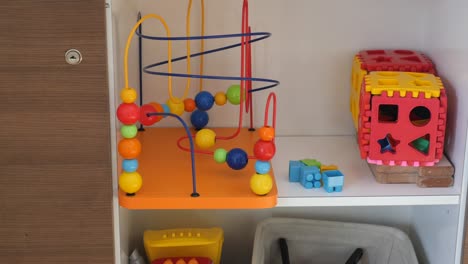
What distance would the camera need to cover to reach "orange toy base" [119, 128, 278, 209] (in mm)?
1157

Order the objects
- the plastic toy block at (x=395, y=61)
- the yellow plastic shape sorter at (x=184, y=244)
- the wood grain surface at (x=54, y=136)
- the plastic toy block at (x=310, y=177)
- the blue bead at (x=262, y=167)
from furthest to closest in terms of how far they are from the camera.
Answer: the yellow plastic shape sorter at (x=184, y=244) < the plastic toy block at (x=395, y=61) < the plastic toy block at (x=310, y=177) < the blue bead at (x=262, y=167) < the wood grain surface at (x=54, y=136)

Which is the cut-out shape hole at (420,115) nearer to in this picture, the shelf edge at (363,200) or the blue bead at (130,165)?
the shelf edge at (363,200)

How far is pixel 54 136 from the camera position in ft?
3.60

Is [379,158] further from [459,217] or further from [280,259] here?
[280,259]

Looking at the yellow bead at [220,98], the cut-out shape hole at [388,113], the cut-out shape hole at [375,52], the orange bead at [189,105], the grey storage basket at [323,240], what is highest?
the cut-out shape hole at [375,52]

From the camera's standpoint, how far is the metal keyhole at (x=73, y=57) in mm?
1056

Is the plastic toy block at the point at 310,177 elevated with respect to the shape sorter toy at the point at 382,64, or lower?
lower

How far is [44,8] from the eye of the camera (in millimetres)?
1035

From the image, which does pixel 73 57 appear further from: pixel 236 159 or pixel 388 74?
pixel 388 74

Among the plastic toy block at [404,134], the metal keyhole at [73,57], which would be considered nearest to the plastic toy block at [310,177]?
the plastic toy block at [404,134]

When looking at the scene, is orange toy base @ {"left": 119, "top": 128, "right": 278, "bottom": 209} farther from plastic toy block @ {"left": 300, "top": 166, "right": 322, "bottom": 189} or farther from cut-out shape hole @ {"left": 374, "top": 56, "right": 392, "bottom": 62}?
cut-out shape hole @ {"left": 374, "top": 56, "right": 392, "bottom": 62}

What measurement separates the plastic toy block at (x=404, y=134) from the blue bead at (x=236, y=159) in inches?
9.8

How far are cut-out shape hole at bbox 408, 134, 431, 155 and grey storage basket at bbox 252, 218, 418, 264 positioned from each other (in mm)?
332

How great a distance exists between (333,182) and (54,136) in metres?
0.51
